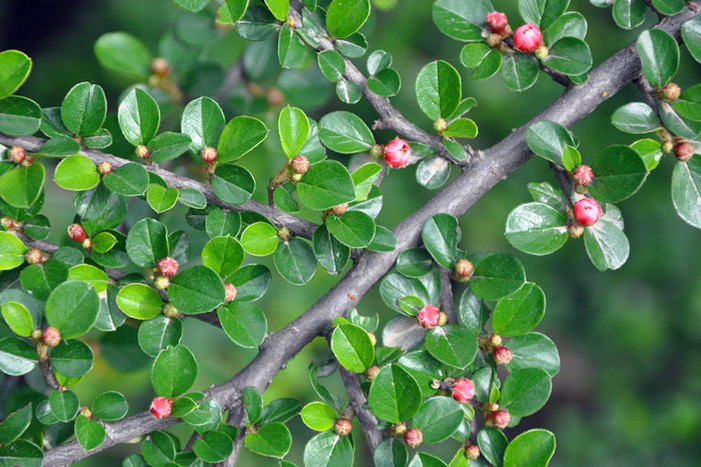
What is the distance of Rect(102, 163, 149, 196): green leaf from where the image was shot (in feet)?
2.27

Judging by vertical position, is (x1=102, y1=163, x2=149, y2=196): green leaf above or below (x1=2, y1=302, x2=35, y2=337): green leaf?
above

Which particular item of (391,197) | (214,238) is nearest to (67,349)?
(214,238)

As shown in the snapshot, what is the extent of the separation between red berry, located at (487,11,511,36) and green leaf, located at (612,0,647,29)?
0.42 feet

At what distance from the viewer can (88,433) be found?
70 centimetres

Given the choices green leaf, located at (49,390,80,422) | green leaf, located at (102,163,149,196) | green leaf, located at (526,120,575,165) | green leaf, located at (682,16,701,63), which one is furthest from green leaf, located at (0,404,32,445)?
green leaf, located at (682,16,701,63)

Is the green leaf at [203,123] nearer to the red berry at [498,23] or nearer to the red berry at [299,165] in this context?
the red berry at [299,165]

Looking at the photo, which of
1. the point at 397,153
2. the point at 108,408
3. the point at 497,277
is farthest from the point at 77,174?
the point at 497,277

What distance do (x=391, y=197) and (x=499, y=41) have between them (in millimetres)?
1221

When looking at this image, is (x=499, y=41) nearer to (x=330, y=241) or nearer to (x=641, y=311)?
(x=330, y=241)

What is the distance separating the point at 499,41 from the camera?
0.81 m

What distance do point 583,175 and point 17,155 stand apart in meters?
0.60

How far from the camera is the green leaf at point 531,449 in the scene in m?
0.67

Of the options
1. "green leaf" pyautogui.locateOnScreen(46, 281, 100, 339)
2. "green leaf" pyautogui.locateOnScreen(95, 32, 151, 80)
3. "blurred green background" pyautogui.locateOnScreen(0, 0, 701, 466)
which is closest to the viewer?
"green leaf" pyautogui.locateOnScreen(46, 281, 100, 339)

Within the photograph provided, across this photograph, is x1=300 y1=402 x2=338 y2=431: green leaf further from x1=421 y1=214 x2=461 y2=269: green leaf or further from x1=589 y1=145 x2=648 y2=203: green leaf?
x1=589 y1=145 x2=648 y2=203: green leaf
